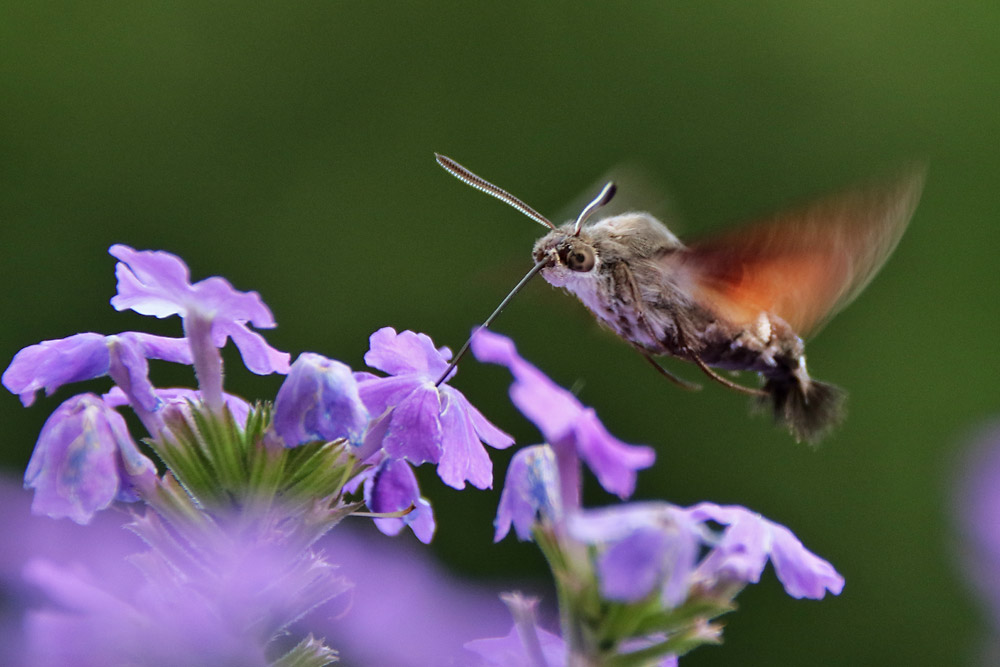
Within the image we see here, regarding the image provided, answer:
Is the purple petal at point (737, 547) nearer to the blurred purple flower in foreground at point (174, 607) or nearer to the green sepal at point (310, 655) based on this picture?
the blurred purple flower in foreground at point (174, 607)

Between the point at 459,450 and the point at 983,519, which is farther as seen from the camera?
the point at 983,519

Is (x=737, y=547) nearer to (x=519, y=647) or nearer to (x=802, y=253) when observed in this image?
(x=519, y=647)

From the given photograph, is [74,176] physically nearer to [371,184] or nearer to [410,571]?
[371,184]

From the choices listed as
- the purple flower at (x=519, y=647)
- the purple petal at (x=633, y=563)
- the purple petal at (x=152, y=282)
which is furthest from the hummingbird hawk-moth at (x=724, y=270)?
the purple petal at (x=633, y=563)

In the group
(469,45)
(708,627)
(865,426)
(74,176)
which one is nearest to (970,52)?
(865,426)

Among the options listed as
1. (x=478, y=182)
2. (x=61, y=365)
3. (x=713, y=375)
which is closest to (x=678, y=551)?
(x=61, y=365)

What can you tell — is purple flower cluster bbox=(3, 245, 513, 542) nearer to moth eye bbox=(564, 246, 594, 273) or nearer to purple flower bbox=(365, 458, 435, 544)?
purple flower bbox=(365, 458, 435, 544)

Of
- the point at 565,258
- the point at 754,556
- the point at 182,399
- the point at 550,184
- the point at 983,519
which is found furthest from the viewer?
the point at 550,184
